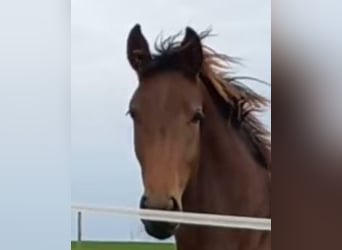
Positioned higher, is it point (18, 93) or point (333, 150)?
point (18, 93)

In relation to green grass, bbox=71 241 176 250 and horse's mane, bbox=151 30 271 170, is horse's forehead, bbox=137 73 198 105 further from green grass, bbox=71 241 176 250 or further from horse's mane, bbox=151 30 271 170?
green grass, bbox=71 241 176 250

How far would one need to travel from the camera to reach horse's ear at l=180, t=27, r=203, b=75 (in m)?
1.39

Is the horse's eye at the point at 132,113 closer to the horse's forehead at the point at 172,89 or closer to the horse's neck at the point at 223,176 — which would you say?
the horse's forehead at the point at 172,89

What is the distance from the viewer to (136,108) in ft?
4.80

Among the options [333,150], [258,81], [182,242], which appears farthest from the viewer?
[182,242]

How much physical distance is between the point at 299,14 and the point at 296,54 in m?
0.09

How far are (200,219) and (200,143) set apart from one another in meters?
0.17

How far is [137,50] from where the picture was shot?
148 centimetres

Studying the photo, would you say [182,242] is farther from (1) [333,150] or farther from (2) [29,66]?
(2) [29,66]

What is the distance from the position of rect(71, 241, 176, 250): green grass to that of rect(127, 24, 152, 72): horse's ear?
16.5 inches

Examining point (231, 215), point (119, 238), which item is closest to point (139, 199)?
point (119, 238)

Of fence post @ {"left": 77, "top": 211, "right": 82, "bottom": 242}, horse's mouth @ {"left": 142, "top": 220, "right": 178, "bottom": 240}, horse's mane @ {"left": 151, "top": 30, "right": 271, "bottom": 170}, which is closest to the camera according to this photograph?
horse's mane @ {"left": 151, "top": 30, "right": 271, "bottom": 170}

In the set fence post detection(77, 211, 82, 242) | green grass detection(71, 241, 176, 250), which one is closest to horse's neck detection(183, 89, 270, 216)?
green grass detection(71, 241, 176, 250)

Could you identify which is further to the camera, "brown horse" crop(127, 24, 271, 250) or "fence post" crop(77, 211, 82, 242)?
"fence post" crop(77, 211, 82, 242)
